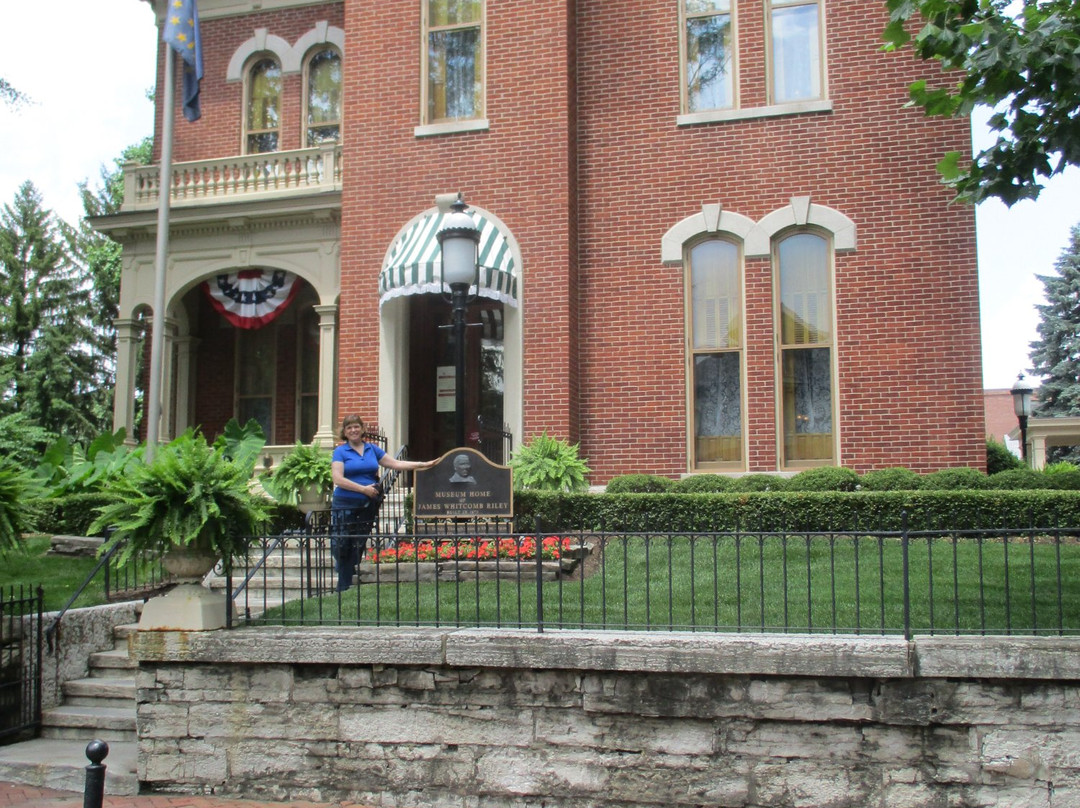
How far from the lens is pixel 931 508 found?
11.1m

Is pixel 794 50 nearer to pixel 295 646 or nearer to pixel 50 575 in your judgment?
pixel 295 646

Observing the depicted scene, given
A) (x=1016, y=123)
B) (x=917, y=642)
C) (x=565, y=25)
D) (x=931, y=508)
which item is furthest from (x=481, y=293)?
(x=917, y=642)

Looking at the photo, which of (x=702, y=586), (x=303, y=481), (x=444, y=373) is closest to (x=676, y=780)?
(x=702, y=586)

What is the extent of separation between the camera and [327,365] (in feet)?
52.6

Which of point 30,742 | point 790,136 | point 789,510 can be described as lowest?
point 30,742

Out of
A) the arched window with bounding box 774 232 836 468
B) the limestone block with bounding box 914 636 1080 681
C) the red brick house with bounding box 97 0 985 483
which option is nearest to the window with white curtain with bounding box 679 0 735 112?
the red brick house with bounding box 97 0 985 483

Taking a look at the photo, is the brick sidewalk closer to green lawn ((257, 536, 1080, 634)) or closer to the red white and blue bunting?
green lawn ((257, 536, 1080, 634))

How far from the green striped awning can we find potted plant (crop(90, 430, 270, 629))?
6284mm

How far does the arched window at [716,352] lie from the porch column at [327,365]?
551 cm

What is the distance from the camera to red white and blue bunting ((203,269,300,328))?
55.4 feet

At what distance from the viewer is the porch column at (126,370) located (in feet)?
55.3

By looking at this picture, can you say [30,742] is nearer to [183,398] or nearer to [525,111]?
[525,111]

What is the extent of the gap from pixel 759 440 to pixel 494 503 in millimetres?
4944

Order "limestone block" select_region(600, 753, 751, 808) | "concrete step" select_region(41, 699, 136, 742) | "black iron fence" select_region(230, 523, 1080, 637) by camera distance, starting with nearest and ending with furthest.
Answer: "limestone block" select_region(600, 753, 751, 808), "black iron fence" select_region(230, 523, 1080, 637), "concrete step" select_region(41, 699, 136, 742)
